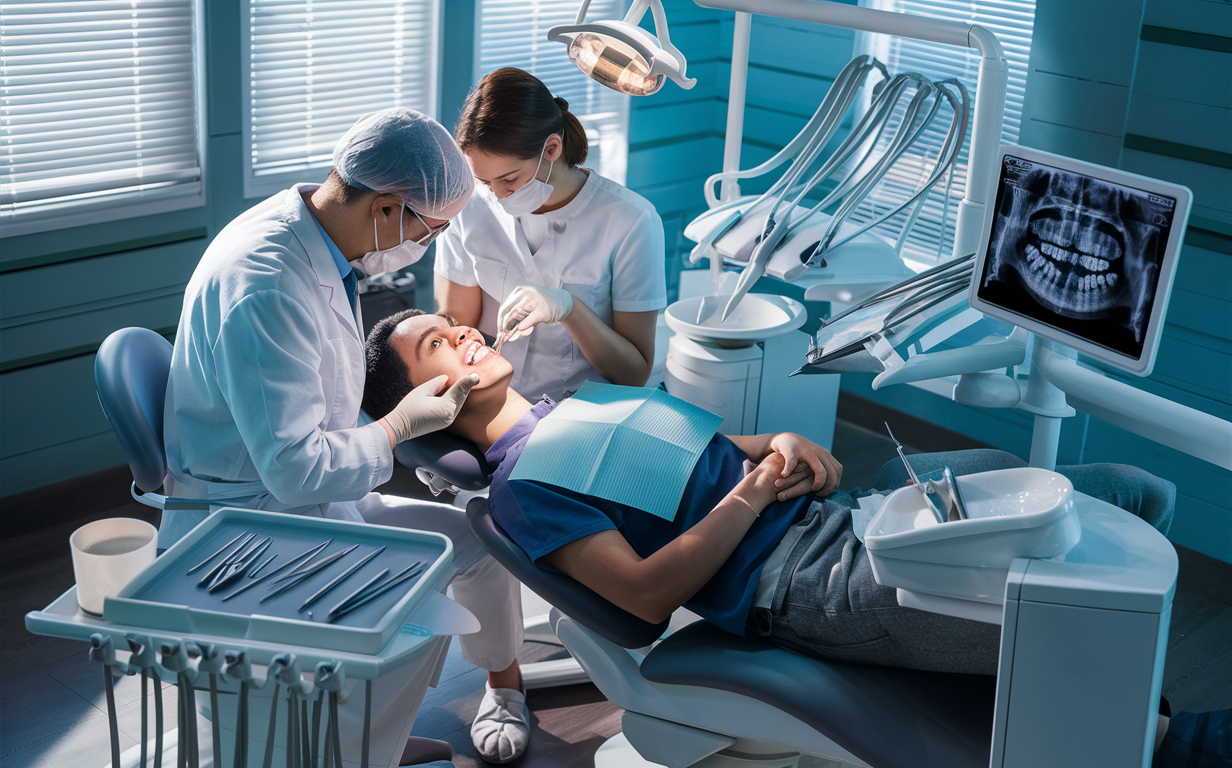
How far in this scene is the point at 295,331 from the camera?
5.38ft

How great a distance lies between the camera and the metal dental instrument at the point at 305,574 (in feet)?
4.31

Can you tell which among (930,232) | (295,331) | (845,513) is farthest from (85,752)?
(930,232)

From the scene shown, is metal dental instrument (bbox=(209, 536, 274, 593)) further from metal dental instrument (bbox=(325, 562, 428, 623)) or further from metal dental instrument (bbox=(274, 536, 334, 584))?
metal dental instrument (bbox=(325, 562, 428, 623))

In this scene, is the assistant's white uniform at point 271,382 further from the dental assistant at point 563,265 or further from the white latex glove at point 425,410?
the dental assistant at point 563,265

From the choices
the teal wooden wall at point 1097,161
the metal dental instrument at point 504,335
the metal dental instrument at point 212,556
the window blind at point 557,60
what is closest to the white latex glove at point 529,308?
the metal dental instrument at point 504,335

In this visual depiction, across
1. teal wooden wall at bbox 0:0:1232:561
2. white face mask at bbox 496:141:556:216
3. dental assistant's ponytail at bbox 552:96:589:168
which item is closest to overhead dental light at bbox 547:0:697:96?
dental assistant's ponytail at bbox 552:96:589:168

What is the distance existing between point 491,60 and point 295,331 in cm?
218

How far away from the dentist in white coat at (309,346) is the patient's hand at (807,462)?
1.89 feet

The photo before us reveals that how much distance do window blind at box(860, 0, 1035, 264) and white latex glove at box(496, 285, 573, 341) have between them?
4.55 feet

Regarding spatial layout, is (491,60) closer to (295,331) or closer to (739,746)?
(295,331)

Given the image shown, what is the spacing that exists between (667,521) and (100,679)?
1376 millimetres

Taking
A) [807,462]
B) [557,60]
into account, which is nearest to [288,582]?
[807,462]

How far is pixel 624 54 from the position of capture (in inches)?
82.7

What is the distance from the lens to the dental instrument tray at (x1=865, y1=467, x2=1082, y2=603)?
1.22 m
